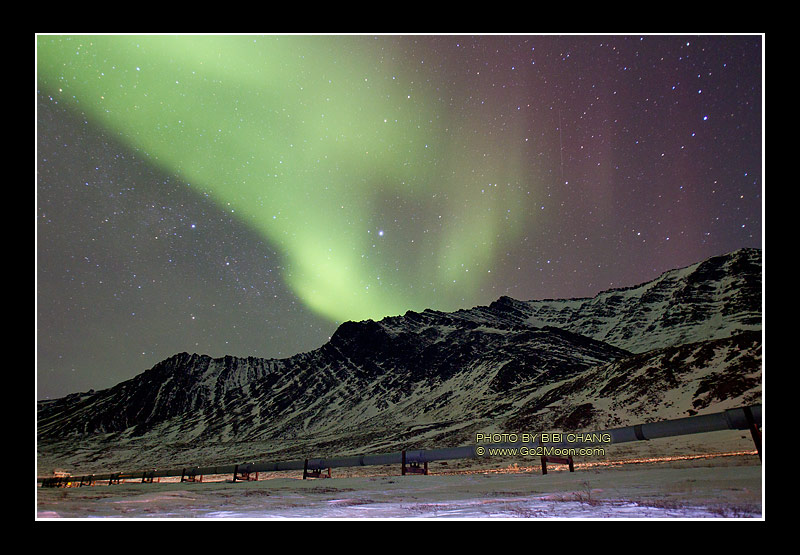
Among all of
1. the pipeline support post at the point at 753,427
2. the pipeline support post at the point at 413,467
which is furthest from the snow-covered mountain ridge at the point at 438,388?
the pipeline support post at the point at 413,467

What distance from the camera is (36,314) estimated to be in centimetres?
897

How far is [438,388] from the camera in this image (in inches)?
4481

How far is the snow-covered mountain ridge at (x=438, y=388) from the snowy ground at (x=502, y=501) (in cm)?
3065

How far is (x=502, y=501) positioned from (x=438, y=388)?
10918cm

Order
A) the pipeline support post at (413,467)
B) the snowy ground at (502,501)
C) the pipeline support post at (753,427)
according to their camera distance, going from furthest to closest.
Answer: the pipeline support post at (413,467) < the pipeline support post at (753,427) < the snowy ground at (502,501)

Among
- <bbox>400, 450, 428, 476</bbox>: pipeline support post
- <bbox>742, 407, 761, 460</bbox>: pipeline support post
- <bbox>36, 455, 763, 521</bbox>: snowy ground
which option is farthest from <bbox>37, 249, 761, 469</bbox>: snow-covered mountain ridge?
<bbox>36, 455, 763, 521</bbox>: snowy ground

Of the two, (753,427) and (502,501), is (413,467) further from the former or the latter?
(753,427)

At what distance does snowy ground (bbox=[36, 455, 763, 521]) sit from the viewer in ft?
22.2

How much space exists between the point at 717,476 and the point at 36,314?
13.2 meters

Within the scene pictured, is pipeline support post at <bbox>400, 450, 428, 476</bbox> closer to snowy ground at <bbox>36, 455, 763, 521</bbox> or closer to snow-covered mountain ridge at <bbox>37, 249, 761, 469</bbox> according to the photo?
snowy ground at <bbox>36, 455, 763, 521</bbox>

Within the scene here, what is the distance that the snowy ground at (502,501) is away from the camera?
6.78m

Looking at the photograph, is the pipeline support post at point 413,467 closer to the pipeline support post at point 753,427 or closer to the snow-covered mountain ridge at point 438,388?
the pipeline support post at point 753,427

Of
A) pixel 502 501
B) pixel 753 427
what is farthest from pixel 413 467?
pixel 753 427

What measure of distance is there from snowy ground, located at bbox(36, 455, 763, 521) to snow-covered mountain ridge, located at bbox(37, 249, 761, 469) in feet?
101
